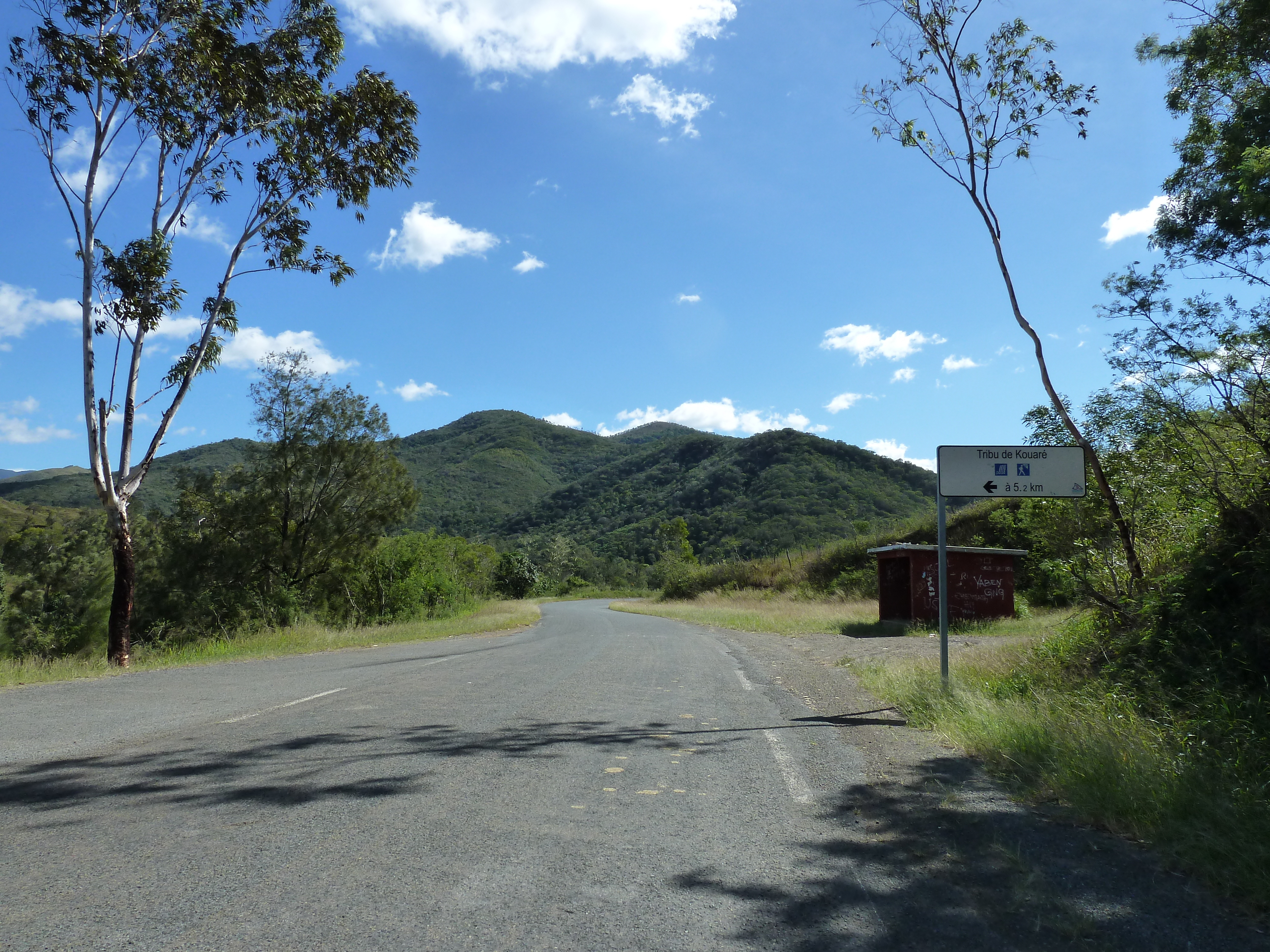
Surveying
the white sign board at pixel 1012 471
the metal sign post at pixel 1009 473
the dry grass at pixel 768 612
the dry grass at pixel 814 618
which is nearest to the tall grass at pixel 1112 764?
the metal sign post at pixel 1009 473

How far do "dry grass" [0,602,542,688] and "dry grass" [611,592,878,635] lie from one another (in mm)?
9641

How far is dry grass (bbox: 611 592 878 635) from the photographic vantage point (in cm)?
2689

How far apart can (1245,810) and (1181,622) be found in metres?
3.61

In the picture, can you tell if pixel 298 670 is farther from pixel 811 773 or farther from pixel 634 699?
pixel 811 773

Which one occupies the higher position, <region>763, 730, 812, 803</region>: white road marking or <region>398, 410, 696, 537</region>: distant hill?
<region>398, 410, 696, 537</region>: distant hill

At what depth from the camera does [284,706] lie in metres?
8.22

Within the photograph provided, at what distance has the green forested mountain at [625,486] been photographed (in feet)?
259

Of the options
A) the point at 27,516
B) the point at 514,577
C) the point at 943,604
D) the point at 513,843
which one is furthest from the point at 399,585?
the point at 514,577

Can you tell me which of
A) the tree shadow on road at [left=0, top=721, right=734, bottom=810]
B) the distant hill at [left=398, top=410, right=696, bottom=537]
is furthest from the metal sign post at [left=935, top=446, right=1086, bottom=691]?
the distant hill at [left=398, top=410, right=696, bottom=537]

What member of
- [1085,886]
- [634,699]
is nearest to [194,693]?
[634,699]

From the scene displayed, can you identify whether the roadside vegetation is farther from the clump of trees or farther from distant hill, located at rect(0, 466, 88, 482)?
distant hill, located at rect(0, 466, 88, 482)

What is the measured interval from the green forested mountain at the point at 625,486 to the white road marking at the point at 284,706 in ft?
70.9

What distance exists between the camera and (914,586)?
2467cm

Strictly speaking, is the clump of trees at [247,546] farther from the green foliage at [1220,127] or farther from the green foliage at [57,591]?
the green foliage at [1220,127]
